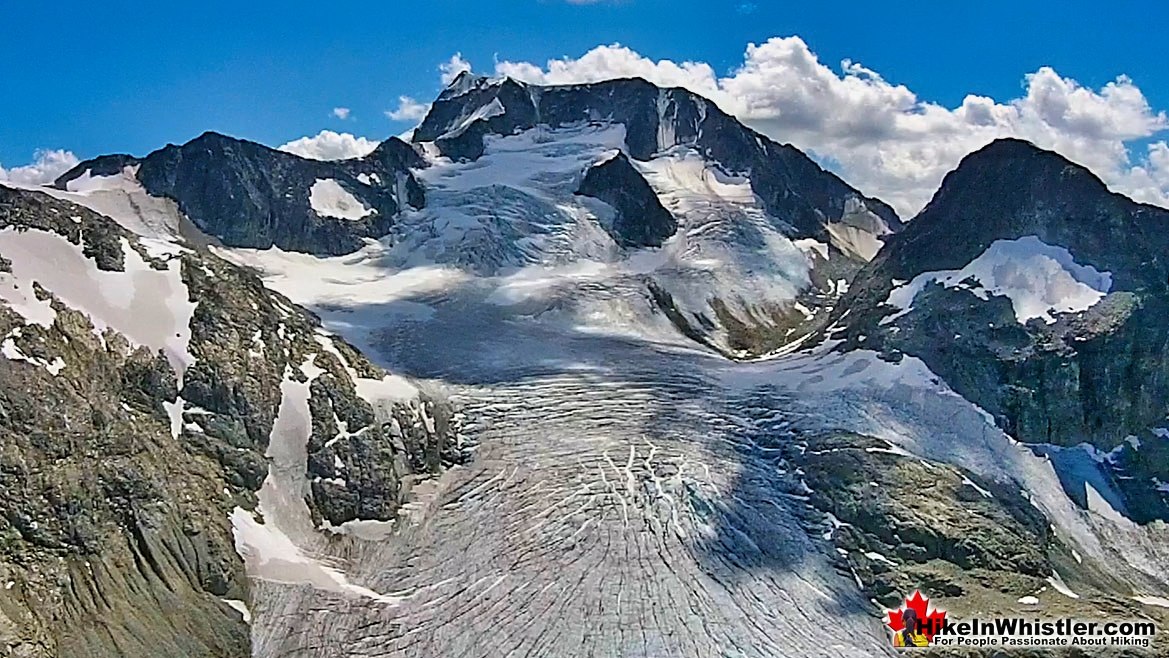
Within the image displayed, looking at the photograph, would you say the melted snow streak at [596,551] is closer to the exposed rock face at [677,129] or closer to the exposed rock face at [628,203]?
the exposed rock face at [628,203]

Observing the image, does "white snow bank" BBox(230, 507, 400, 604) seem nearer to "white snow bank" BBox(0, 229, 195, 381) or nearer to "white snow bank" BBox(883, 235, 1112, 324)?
"white snow bank" BBox(0, 229, 195, 381)

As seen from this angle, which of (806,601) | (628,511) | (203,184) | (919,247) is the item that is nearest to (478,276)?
(203,184)

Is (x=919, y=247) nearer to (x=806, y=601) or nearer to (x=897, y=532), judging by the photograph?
(x=897, y=532)

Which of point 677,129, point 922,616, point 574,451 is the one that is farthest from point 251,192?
point 922,616

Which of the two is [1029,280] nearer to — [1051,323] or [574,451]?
[1051,323]

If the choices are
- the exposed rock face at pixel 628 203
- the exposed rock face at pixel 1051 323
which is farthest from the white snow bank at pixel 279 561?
the exposed rock face at pixel 628 203
